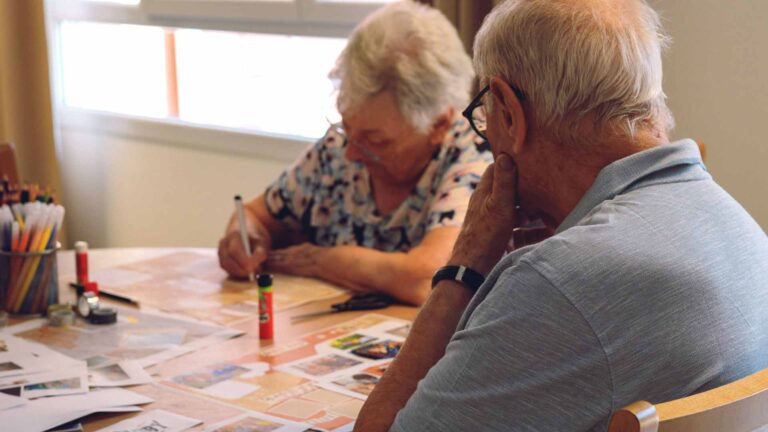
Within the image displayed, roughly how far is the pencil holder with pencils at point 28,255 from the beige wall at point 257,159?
1590 millimetres

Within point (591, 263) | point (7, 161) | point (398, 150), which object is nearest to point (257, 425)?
point (591, 263)

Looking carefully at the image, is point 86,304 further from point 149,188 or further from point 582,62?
point 149,188

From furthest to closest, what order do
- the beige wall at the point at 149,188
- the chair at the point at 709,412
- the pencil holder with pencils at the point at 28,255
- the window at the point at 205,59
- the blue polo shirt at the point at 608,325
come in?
the beige wall at the point at 149,188, the window at the point at 205,59, the pencil holder with pencils at the point at 28,255, the blue polo shirt at the point at 608,325, the chair at the point at 709,412

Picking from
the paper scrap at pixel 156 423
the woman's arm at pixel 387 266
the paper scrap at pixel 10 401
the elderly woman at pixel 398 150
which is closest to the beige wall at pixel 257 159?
the elderly woman at pixel 398 150

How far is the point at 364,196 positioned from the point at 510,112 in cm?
115

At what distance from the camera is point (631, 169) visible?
122cm

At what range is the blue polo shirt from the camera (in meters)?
1.08

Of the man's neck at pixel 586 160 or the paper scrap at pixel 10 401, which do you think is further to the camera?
the paper scrap at pixel 10 401

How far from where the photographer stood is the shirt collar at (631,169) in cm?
122

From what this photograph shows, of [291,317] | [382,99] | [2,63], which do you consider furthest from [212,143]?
[291,317]

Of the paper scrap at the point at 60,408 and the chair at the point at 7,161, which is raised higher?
the chair at the point at 7,161

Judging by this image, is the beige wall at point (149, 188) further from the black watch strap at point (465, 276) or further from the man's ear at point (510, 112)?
the man's ear at point (510, 112)

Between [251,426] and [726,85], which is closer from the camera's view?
[251,426]

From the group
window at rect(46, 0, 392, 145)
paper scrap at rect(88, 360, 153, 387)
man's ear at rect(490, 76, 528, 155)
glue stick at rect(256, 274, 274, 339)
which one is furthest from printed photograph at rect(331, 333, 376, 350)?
window at rect(46, 0, 392, 145)
